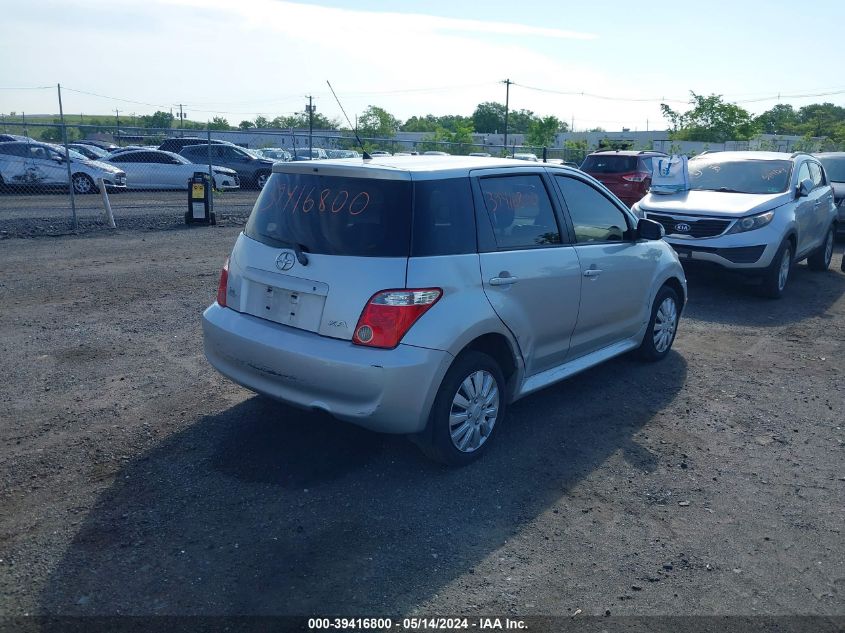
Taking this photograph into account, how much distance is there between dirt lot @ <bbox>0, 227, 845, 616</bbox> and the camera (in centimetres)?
336

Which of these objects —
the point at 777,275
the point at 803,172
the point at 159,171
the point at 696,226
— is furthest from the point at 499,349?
the point at 159,171

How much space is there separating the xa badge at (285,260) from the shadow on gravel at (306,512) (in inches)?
46.5

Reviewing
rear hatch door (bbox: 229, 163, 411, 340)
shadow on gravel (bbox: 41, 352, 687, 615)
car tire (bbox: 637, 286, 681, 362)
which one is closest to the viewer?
shadow on gravel (bbox: 41, 352, 687, 615)

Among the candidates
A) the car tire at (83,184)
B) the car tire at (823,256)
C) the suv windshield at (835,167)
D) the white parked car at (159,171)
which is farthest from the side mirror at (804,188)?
the car tire at (83,184)

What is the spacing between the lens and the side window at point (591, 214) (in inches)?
214

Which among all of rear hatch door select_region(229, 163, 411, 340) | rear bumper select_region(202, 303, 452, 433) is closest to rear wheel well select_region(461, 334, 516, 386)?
rear bumper select_region(202, 303, 452, 433)

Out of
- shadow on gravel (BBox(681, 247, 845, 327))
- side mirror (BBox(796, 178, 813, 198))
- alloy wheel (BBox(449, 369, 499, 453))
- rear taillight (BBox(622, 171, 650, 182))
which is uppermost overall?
side mirror (BBox(796, 178, 813, 198))

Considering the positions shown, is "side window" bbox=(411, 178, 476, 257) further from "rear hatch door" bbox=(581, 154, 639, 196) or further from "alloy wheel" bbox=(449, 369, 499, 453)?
"rear hatch door" bbox=(581, 154, 639, 196)

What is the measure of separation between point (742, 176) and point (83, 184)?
731 inches

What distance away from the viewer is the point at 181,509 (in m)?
3.97

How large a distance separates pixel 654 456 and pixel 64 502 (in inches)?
140

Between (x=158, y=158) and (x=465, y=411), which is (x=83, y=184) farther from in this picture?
(x=465, y=411)

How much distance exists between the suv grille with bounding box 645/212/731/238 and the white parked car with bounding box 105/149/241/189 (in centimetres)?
1779

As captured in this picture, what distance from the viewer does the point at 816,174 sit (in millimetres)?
11477
